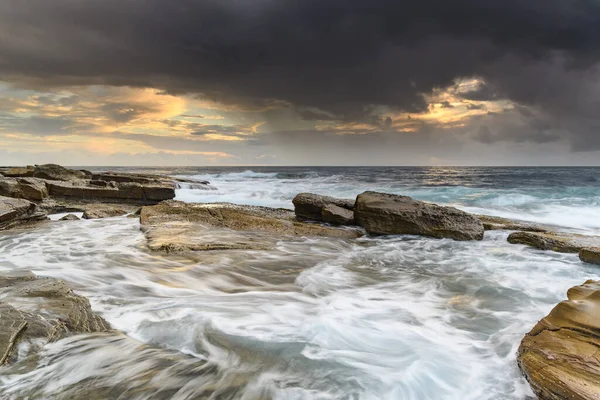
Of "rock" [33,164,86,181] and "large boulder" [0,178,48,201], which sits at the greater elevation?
"rock" [33,164,86,181]

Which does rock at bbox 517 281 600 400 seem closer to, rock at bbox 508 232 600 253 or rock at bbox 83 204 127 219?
rock at bbox 508 232 600 253

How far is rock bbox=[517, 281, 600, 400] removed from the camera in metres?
2.17

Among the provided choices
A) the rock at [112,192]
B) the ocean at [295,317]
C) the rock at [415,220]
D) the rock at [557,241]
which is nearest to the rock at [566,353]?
the ocean at [295,317]

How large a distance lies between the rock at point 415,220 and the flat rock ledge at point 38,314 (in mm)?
6226

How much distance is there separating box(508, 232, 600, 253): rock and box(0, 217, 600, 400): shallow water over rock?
0.93ft

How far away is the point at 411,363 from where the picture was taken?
292 cm

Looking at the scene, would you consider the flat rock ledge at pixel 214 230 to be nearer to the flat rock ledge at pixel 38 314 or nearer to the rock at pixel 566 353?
the flat rock ledge at pixel 38 314

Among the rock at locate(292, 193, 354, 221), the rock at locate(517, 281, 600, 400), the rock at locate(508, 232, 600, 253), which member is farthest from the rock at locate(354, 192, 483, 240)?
the rock at locate(517, 281, 600, 400)

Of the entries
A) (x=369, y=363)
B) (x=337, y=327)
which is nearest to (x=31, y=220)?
(x=337, y=327)

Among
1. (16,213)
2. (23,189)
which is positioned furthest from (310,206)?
(23,189)

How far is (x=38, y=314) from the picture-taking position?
2.87m

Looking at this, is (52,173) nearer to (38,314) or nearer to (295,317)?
(38,314)

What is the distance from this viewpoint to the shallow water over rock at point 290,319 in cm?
251

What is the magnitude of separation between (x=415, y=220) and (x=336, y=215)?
203cm
